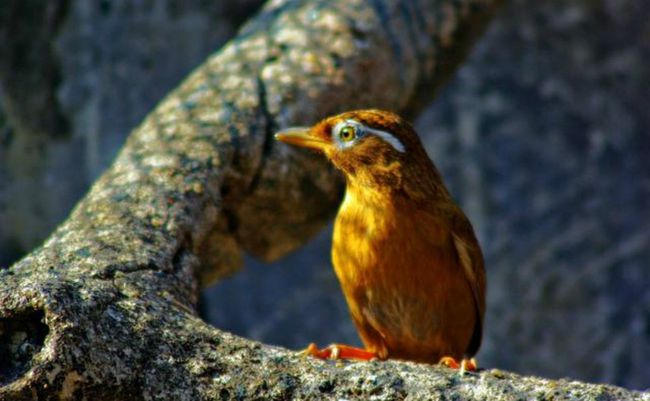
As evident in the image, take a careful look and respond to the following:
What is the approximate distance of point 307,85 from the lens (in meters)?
5.63

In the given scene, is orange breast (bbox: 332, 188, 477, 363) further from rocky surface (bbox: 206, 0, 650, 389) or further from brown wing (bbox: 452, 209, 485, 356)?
rocky surface (bbox: 206, 0, 650, 389)

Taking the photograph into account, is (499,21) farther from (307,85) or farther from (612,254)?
(307,85)

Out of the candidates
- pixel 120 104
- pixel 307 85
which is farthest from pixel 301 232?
pixel 120 104

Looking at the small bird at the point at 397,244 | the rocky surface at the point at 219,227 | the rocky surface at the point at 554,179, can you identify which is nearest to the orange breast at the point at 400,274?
the small bird at the point at 397,244

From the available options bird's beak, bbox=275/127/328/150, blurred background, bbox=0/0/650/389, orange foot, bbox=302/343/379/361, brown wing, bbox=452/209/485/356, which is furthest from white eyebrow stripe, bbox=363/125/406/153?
Answer: blurred background, bbox=0/0/650/389

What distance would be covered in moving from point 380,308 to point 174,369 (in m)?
1.40

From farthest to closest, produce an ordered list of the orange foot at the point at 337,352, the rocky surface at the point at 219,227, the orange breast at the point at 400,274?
the orange breast at the point at 400,274 → the orange foot at the point at 337,352 → the rocky surface at the point at 219,227

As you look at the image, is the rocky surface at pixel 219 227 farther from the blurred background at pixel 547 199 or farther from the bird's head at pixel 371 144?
the blurred background at pixel 547 199

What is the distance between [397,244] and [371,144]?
401 mm

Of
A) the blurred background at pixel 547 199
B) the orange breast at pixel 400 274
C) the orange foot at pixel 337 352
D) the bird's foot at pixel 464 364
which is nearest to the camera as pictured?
the bird's foot at pixel 464 364

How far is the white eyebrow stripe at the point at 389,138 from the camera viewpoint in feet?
15.8

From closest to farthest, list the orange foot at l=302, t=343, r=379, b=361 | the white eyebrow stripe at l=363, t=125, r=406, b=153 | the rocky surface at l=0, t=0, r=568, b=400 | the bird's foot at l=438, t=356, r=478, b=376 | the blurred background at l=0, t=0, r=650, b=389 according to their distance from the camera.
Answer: the rocky surface at l=0, t=0, r=568, b=400
the bird's foot at l=438, t=356, r=478, b=376
the orange foot at l=302, t=343, r=379, b=361
the white eyebrow stripe at l=363, t=125, r=406, b=153
the blurred background at l=0, t=0, r=650, b=389

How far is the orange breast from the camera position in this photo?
15.4 ft

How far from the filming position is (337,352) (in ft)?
14.1
